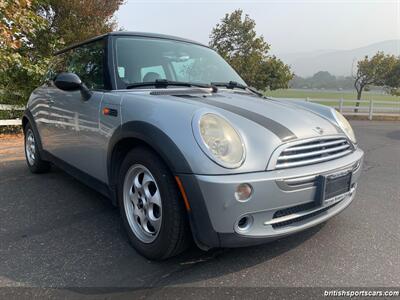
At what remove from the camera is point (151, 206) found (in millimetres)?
2381

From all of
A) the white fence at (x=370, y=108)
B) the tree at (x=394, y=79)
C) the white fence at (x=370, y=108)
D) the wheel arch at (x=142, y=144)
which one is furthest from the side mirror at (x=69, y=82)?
the tree at (x=394, y=79)

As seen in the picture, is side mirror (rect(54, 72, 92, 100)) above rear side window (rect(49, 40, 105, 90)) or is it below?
below

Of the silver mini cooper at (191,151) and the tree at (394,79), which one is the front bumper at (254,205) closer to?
the silver mini cooper at (191,151)

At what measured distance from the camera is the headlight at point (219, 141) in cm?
198

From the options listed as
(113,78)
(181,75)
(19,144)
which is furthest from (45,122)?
(19,144)

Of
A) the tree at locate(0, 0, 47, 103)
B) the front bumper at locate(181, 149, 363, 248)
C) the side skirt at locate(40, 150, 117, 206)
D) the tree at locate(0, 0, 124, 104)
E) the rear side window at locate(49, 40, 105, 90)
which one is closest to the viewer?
the front bumper at locate(181, 149, 363, 248)

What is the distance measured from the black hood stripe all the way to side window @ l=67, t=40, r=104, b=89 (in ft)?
3.78

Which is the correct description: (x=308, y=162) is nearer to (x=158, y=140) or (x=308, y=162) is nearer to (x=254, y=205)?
(x=254, y=205)

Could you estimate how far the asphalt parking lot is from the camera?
2.16 meters

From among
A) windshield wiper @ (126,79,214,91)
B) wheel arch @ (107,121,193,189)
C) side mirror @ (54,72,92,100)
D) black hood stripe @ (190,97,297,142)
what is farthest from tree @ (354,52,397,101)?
wheel arch @ (107,121,193,189)

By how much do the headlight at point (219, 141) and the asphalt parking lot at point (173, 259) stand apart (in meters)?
0.79

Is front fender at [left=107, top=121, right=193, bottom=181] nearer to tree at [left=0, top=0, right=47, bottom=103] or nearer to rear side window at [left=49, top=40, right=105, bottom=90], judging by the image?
rear side window at [left=49, top=40, right=105, bottom=90]

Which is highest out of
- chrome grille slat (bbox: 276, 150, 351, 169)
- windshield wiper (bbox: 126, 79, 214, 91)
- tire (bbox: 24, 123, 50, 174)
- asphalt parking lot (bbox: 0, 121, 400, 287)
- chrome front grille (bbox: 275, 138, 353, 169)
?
windshield wiper (bbox: 126, 79, 214, 91)

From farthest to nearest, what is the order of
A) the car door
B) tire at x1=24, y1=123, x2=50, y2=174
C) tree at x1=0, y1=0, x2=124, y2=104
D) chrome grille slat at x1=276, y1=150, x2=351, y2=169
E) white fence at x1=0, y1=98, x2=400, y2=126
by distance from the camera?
white fence at x1=0, y1=98, x2=400, y2=126 → tree at x1=0, y1=0, x2=124, y2=104 → tire at x1=24, y1=123, x2=50, y2=174 → the car door → chrome grille slat at x1=276, y1=150, x2=351, y2=169
